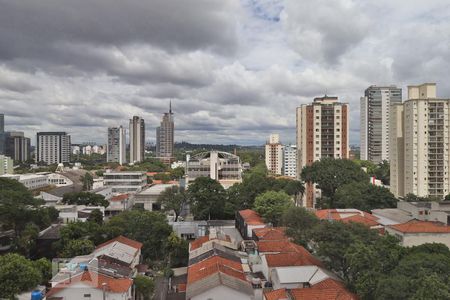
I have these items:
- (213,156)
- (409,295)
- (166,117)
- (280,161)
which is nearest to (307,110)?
(213,156)

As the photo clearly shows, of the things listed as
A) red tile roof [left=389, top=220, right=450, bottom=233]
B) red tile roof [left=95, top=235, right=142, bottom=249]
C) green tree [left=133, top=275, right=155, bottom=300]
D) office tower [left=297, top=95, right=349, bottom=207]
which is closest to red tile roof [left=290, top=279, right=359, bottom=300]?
green tree [left=133, top=275, right=155, bottom=300]

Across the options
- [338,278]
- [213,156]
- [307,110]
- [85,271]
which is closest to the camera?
[85,271]

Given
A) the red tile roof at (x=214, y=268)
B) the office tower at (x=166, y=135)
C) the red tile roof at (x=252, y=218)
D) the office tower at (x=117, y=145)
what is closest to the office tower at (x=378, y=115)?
the red tile roof at (x=252, y=218)

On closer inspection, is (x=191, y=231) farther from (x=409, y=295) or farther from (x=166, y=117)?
(x=166, y=117)

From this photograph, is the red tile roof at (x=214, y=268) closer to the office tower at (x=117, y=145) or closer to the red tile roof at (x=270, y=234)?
the red tile roof at (x=270, y=234)

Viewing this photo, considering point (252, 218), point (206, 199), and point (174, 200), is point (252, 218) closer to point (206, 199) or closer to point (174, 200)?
point (206, 199)

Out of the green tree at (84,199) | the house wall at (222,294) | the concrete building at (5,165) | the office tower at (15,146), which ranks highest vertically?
the office tower at (15,146)

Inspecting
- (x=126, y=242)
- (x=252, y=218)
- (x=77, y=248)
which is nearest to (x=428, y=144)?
(x=252, y=218)

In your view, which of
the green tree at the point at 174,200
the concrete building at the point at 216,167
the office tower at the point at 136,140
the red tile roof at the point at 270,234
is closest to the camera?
the red tile roof at the point at 270,234
